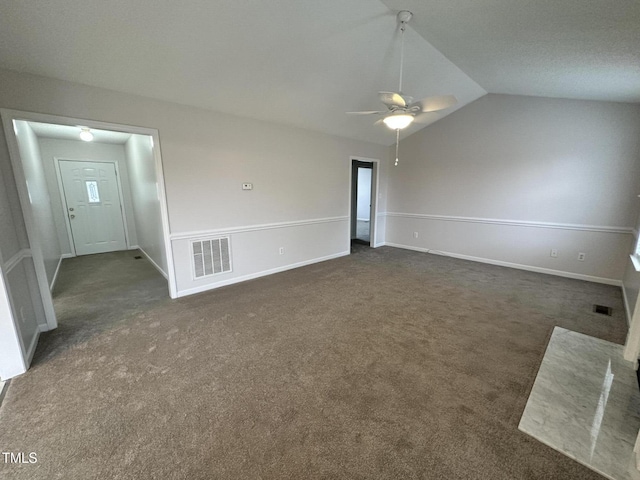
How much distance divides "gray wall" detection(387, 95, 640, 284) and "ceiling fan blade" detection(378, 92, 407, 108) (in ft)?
10.8

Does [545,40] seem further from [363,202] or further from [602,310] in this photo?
[363,202]

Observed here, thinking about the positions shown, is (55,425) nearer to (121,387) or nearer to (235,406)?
(121,387)

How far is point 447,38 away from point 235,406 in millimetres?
4035

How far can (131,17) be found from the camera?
77.9 inches

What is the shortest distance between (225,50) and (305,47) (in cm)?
79

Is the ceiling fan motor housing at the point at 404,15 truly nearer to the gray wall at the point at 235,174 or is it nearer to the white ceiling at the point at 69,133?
the gray wall at the point at 235,174

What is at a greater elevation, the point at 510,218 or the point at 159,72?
the point at 159,72

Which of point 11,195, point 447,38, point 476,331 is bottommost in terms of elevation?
point 476,331

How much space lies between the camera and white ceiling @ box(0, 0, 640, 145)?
197 cm

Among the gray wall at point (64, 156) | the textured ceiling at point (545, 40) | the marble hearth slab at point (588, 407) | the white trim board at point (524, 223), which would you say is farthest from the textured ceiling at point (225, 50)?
the gray wall at point (64, 156)

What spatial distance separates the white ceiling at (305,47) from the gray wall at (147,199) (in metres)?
1.43

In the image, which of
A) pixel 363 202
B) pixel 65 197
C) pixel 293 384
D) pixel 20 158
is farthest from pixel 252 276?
pixel 363 202

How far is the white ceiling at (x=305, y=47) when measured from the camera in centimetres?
Answer: 197

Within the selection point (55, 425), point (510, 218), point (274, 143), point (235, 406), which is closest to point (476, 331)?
point (235, 406)
